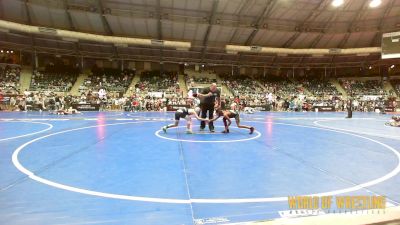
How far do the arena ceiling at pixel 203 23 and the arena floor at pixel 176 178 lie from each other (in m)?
23.7

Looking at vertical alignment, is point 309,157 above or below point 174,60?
below

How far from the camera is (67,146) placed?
25.3ft

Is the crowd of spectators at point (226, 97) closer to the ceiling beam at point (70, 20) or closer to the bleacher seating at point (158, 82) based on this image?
the bleacher seating at point (158, 82)

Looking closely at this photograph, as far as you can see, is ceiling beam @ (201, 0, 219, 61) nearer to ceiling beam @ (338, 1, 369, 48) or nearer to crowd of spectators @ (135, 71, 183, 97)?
crowd of spectators @ (135, 71, 183, 97)

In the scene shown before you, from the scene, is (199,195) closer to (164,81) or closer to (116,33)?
(116,33)

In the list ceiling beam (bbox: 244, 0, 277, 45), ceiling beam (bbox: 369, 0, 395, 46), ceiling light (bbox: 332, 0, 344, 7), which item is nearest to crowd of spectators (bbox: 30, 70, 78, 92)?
ceiling beam (bbox: 244, 0, 277, 45)

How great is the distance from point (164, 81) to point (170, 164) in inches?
1270

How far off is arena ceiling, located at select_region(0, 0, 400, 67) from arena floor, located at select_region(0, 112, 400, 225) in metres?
23.7

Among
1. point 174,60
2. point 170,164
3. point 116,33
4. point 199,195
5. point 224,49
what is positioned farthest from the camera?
point 174,60

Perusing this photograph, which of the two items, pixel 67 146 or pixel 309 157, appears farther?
pixel 67 146

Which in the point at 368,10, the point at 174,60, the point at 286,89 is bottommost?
the point at 286,89

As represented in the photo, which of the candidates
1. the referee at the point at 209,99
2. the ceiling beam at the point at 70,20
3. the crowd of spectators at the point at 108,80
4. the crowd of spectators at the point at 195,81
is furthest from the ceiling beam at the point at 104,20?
the referee at the point at 209,99


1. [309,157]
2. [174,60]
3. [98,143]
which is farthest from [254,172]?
[174,60]

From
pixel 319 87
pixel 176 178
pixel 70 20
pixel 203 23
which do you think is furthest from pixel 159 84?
pixel 176 178
